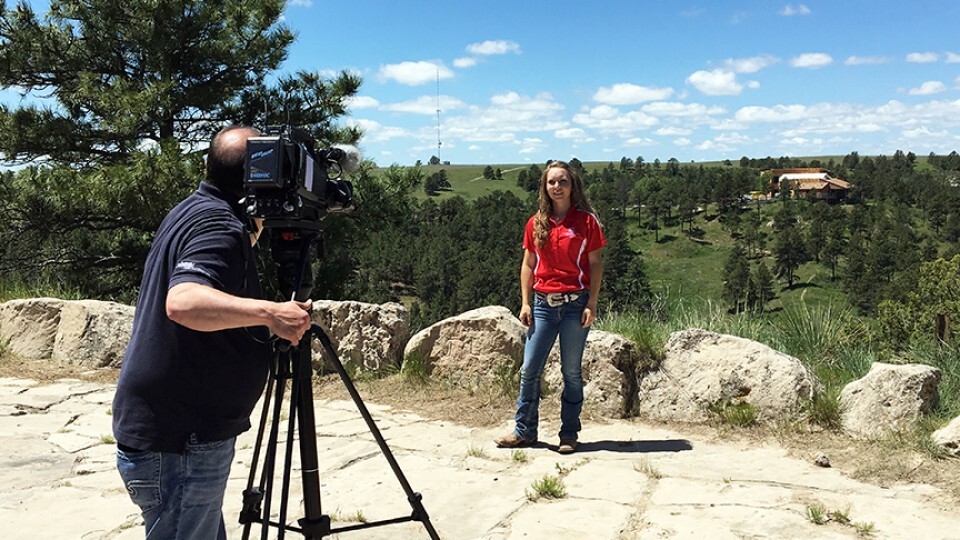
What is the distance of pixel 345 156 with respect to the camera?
96.7 inches

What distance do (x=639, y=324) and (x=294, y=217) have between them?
407 centimetres

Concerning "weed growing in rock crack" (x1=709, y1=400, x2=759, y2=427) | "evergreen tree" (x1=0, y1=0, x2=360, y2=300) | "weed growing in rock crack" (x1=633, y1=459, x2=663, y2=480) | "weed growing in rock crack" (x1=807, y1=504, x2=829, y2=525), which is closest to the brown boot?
"weed growing in rock crack" (x1=633, y1=459, x2=663, y2=480)

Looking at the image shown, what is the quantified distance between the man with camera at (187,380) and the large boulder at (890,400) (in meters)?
3.80

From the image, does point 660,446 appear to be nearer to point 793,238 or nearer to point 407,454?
point 407,454

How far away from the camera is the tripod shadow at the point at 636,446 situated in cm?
448

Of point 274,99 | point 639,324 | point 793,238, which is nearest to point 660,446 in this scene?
point 639,324

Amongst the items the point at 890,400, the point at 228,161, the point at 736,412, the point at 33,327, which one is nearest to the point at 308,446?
the point at 228,161

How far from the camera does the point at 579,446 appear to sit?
4.56 meters

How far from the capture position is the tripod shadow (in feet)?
14.7

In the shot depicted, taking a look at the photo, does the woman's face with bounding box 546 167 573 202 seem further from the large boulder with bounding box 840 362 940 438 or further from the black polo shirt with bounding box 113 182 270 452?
the black polo shirt with bounding box 113 182 270 452

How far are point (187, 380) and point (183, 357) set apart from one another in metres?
0.06

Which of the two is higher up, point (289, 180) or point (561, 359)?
point (289, 180)

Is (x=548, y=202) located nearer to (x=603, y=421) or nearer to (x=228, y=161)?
(x=603, y=421)

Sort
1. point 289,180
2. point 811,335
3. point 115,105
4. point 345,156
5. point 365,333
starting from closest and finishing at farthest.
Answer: point 289,180 → point 345,156 → point 811,335 → point 365,333 → point 115,105
